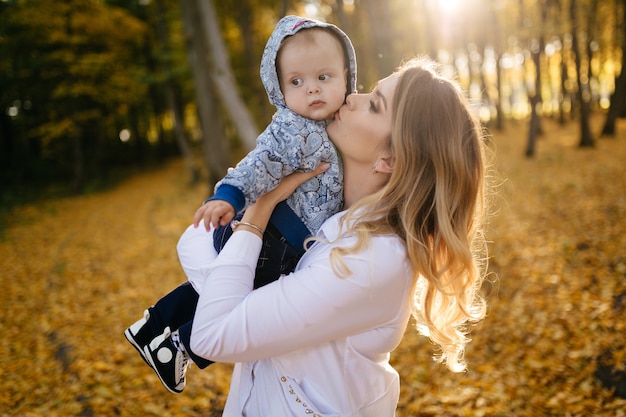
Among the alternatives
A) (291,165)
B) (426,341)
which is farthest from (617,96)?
(291,165)

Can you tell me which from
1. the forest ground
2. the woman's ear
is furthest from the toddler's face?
the forest ground

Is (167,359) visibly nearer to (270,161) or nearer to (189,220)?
(270,161)

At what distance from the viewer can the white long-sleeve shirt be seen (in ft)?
4.91

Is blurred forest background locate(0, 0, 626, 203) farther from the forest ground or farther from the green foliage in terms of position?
the forest ground

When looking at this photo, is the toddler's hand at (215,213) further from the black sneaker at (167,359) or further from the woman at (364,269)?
the black sneaker at (167,359)

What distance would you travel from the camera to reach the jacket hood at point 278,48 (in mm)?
2053

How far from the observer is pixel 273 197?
184 cm

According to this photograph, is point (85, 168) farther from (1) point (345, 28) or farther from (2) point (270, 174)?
(2) point (270, 174)

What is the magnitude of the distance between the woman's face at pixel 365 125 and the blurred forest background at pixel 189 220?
0.50 meters

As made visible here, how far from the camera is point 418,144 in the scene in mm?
1696

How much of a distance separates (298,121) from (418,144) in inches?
22.4

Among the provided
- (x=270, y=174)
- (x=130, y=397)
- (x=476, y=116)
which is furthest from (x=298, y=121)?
(x=130, y=397)

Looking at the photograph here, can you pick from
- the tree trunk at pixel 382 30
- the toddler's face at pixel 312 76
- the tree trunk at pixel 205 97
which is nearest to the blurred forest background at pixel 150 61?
the tree trunk at pixel 205 97

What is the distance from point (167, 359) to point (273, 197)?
80 centimetres
